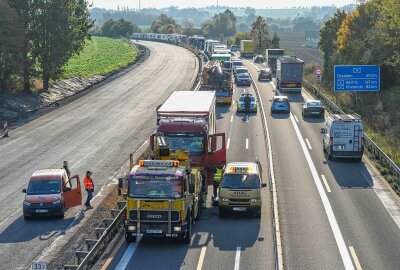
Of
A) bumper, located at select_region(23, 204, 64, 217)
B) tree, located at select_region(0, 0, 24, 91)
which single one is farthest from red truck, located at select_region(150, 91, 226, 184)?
tree, located at select_region(0, 0, 24, 91)

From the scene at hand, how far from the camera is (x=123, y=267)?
78.7 feet

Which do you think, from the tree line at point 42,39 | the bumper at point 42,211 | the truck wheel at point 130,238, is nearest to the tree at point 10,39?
the tree line at point 42,39

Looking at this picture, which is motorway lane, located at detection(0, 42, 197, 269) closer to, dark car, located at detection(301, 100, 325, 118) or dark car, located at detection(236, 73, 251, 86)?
dark car, located at detection(236, 73, 251, 86)

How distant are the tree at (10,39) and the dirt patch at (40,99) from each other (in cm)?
296

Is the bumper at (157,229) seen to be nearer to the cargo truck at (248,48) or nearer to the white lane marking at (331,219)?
the white lane marking at (331,219)

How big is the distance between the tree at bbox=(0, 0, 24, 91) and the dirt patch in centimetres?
296

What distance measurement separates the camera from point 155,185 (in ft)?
84.7

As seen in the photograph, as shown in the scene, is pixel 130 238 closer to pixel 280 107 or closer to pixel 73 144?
pixel 73 144

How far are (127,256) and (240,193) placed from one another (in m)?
6.50

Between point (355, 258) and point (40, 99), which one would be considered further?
point (40, 99)

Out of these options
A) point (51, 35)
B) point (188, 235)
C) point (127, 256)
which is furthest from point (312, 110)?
point (127, 256)

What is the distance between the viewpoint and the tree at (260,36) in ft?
488

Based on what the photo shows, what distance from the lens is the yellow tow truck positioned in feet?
83.9

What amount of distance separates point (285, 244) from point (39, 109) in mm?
41733
